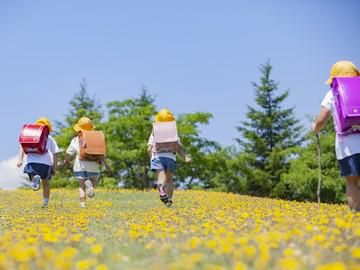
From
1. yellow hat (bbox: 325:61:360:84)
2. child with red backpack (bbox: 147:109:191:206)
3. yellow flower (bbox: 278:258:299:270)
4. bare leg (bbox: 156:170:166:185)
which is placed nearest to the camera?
yellow flower (bbox: 278:258:299:270)

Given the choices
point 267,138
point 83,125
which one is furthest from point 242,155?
point 83,125

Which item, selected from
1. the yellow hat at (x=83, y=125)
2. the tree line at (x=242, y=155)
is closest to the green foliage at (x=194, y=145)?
the tree line at (x=242, y=155)

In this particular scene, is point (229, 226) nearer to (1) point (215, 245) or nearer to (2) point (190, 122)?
(1) point (215, 245)

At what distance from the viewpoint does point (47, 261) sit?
3.77m

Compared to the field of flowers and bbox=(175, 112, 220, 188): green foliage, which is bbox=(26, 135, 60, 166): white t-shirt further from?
bbox=(175, 112, 220, 188): green foliage

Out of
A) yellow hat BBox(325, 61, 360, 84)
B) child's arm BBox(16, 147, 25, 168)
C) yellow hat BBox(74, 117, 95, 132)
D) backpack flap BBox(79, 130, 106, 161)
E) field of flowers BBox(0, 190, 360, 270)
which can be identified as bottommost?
field of flowers BBox(0, 190, 360, 270)

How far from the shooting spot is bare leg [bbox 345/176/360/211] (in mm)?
6699

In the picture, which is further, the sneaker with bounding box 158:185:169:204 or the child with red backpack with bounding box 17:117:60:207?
the child with red backpack with bounding box 17:117:60:207

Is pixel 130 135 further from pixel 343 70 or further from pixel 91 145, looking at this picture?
pixel 343 70

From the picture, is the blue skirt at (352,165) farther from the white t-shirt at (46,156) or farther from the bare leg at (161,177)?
the white t-shirt at (46,156)

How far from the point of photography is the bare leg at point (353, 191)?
670 centimetres

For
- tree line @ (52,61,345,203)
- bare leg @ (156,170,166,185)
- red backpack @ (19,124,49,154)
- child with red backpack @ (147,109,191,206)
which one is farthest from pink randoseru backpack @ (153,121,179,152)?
tree line @ (52,61,345,203)

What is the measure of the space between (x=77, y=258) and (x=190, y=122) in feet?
109

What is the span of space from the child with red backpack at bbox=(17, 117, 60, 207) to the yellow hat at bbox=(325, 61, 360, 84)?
6.65 meters
